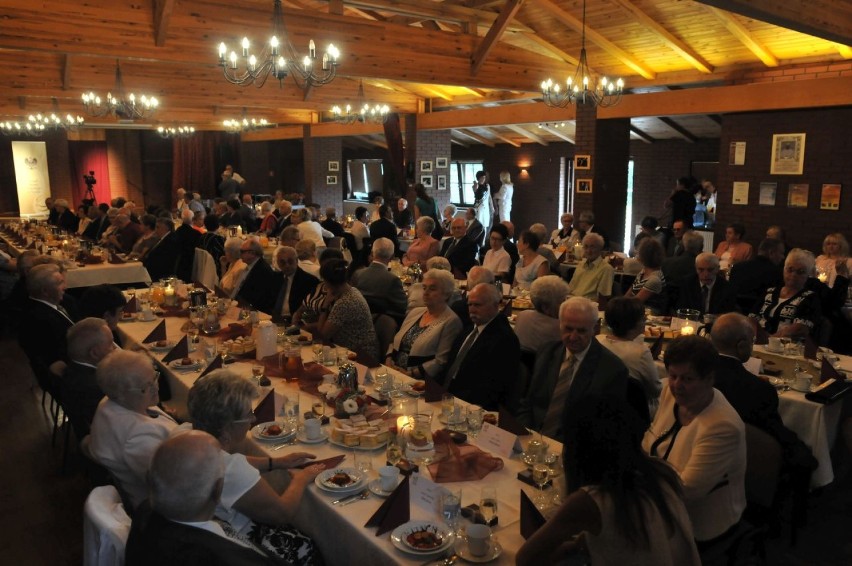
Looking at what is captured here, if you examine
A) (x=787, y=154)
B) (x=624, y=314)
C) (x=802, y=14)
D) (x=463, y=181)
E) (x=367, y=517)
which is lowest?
(x=367, y=517)

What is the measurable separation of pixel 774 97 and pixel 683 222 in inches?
76.9

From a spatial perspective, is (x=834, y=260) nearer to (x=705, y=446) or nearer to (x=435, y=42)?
(x=705, y=446)

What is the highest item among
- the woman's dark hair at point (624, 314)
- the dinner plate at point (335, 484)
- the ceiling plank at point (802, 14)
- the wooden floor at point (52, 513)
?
the ceiling plank at point (802, 14)

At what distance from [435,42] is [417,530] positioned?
8.00m

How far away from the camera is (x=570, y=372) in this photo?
3.17 meters

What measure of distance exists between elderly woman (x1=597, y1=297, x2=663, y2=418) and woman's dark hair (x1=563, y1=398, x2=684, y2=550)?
1616mm

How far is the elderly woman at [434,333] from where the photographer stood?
400 centimetres

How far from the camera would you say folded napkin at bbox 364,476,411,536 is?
2153mm

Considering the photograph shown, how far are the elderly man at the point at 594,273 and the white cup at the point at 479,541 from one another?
4.27 metres

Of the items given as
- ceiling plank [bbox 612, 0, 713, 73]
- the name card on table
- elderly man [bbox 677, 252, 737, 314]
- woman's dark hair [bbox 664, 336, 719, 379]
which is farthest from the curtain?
woman's dark hair [bbox 664, 336, 719, 379]

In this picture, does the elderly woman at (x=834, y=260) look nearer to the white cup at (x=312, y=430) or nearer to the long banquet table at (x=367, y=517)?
the long banquet table at (x=367, y=517)

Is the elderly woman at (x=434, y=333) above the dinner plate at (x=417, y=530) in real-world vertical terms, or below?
above

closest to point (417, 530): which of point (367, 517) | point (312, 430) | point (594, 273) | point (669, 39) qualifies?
point (367, 517)

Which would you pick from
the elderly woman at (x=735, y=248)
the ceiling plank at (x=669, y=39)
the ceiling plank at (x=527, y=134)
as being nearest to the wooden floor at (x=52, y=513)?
the elderly woman at (x=735, y=248)
